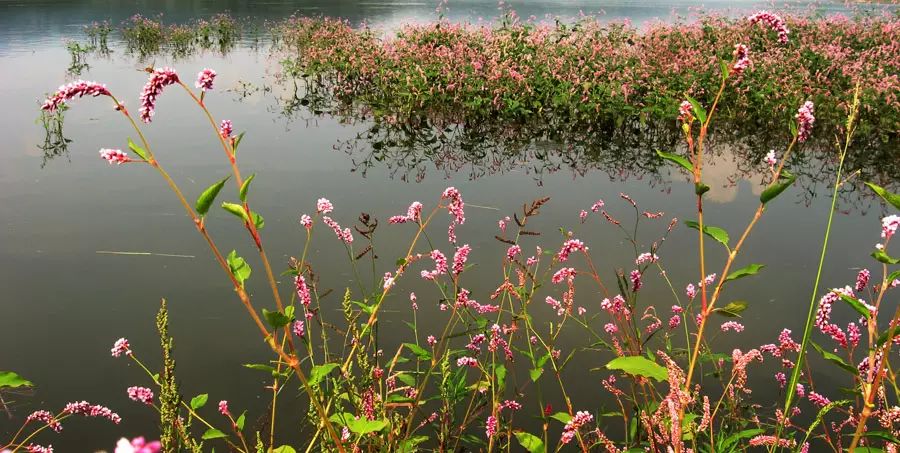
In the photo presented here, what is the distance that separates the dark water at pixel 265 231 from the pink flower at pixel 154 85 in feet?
0.54

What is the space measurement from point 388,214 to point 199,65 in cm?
1088

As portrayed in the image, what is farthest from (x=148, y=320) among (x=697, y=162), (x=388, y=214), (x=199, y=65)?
(x=199, y=65)

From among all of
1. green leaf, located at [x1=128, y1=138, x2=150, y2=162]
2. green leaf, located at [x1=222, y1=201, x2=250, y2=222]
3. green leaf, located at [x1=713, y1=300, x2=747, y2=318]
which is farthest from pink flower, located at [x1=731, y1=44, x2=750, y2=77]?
green leaf, located at [x1=128, y1=138, x2=150, y2=162]

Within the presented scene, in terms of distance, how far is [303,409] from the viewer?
348 cm

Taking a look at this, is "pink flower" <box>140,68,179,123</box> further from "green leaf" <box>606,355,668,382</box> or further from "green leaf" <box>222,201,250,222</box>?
"green leaf" <box>606,355,668,382</box>

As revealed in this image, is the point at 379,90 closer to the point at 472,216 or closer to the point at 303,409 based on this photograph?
the point at 472,216

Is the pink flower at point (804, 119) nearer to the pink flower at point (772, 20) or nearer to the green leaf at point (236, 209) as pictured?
the pink flower at point (772, 20)

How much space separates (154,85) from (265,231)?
4330 millimetres

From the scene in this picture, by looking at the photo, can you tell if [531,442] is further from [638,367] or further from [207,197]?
[207,197]

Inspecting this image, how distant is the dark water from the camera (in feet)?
12.8

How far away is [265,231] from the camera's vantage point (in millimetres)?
5715

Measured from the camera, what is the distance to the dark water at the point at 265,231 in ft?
12.8

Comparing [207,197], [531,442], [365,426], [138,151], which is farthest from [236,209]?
[531,442]

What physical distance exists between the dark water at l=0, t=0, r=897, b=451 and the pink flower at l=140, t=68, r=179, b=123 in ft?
0.54
